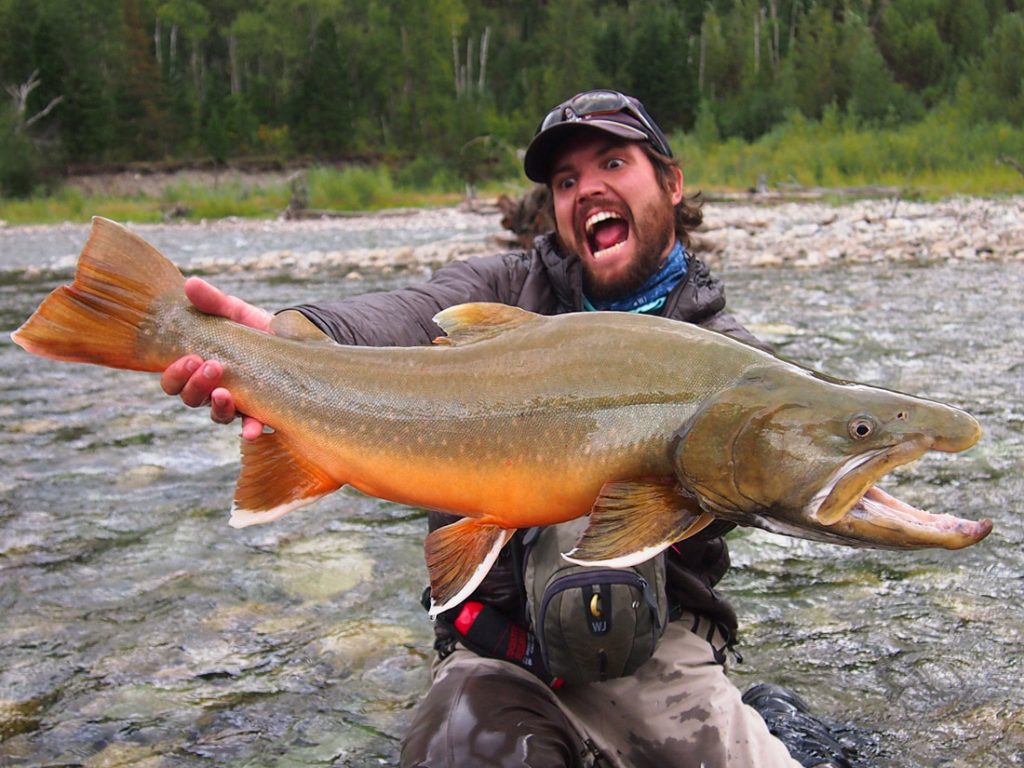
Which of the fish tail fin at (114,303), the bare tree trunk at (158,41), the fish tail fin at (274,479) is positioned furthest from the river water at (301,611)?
the bare tree trunk at (158,41)

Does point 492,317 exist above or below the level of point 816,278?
above

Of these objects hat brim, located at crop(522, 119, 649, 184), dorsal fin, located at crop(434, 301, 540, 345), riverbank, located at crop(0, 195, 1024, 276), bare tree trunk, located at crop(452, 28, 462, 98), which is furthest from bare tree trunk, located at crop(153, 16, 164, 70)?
dorsal fin, located at crop(434, 301, 540, 345)

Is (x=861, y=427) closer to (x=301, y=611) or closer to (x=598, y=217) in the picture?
(x=598, y=217)

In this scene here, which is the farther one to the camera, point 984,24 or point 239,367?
point 984,24

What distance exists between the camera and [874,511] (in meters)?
1.85

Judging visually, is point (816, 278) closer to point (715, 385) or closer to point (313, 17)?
point (715, 385)

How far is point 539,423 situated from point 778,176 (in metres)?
28.7

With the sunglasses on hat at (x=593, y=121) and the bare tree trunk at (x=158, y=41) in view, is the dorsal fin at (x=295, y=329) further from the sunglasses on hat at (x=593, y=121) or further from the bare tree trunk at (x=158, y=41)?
the bare tree trunk at (x=158, y=41)

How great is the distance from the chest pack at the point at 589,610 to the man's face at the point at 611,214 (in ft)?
3.00

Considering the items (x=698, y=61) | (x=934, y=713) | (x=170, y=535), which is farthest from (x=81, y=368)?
(x=698, y=61)

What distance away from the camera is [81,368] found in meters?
8.66

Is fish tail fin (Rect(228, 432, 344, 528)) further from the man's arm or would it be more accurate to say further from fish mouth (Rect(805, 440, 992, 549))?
fish mouth (Rect(805, 440, 992, 549))

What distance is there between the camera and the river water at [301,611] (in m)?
3.14

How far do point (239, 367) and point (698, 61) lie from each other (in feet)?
202
